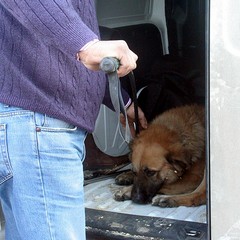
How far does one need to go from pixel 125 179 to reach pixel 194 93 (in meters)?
0.82

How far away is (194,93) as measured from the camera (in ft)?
11.6

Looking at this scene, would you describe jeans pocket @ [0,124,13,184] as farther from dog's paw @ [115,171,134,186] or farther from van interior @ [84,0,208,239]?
dog's paw @ [115,171,134,186]

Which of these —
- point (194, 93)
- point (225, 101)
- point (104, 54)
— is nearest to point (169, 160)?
point (194, 93)

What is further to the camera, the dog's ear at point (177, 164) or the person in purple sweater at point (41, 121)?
the dog's ear at point (177, 164)

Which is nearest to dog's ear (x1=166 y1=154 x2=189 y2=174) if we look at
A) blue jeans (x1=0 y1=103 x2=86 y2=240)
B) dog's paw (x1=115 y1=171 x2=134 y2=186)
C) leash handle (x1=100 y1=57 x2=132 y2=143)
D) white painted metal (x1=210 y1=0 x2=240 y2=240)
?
dog's paw (x1=115 y1=171 x2=134 y2=186)

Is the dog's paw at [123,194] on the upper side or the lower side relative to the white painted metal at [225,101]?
lower

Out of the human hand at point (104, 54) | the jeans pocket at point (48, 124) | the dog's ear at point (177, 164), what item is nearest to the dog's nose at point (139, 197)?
the dog's ear at point (177, 164)

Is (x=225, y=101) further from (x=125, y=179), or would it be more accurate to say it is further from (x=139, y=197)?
(x=125, y=179)

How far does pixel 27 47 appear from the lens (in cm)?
140

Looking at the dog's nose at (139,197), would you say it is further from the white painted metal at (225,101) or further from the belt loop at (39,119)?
the belt loop at (39,119)

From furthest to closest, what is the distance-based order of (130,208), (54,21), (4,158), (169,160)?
(169,160)
(130,208)
(4,158)
(54,21)

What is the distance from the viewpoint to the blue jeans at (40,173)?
140cm

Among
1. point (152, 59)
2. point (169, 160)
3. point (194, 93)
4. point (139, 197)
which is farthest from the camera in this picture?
point (152, 59)

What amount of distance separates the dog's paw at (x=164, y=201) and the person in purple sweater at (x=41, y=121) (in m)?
1.25
